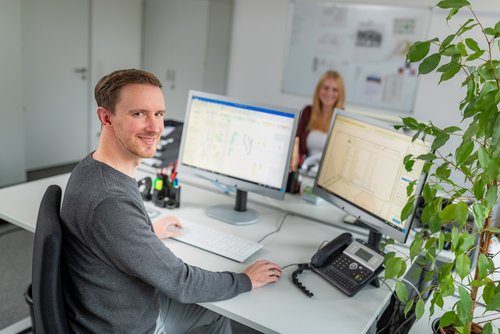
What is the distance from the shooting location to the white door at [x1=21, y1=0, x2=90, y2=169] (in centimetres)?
420

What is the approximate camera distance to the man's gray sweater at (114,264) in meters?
1.20

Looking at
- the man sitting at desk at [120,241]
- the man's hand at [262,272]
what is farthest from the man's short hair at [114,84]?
the man's hand at [262,272]

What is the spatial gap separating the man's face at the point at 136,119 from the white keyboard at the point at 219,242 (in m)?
0.46

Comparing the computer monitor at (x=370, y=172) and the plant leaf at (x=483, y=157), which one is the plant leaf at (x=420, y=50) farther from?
the computer monitor at (x=370, y=172)

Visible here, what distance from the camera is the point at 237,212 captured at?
1993 millimetres

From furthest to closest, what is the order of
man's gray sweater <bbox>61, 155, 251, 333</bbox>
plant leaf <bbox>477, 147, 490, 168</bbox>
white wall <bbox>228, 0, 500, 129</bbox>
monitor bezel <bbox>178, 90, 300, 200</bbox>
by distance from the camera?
1. white wall <bbox>228, 0, 500, 129</bbox>
2. monitor bezel <bbox>178, 90, 300, 200</bbox>
3. man's gray sweater <bbox>61, 155, 251, 333</bbox>
4. plant leaf <bbox>477, 147, 490, 168</bbox>

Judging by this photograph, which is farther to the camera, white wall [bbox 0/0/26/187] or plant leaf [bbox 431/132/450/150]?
white wall [bbox 0/0/26/187]

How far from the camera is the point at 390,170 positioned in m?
1.60

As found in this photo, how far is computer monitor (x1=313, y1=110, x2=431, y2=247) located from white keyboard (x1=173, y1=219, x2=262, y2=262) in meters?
0.43

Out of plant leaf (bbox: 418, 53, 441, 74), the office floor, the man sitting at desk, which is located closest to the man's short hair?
the man sitting at desk

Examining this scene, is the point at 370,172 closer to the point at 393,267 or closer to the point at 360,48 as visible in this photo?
the point at 393,267

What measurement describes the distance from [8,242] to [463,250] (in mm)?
3021

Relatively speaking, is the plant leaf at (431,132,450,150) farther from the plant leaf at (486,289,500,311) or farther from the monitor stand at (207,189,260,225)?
the monitor stand at (207,189,260,225)

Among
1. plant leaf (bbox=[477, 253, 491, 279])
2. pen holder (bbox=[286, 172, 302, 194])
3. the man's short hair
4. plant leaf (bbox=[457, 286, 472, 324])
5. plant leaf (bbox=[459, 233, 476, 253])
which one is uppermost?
the man's short hair
